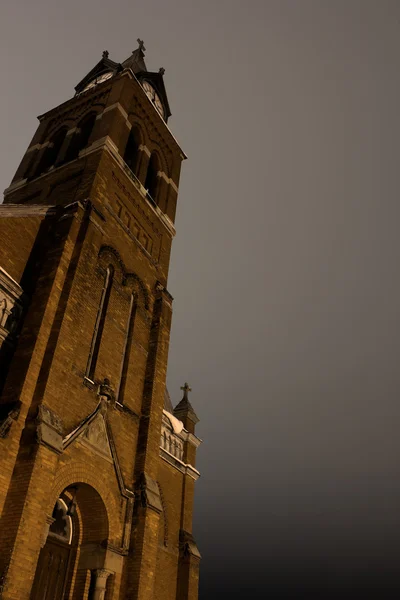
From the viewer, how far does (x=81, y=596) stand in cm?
1064

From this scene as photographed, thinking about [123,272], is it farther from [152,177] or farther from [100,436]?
[152,177]

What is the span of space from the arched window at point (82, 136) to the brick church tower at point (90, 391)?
0.09 meters

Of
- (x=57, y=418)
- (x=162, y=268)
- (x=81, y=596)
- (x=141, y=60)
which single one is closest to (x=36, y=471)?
(x=57, y=418)

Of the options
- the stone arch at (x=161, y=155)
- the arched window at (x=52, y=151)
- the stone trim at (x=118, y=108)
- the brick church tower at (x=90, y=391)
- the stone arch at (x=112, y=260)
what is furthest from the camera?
the stone arch at (x=161, y=155)

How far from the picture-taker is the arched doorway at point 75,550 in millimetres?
10461

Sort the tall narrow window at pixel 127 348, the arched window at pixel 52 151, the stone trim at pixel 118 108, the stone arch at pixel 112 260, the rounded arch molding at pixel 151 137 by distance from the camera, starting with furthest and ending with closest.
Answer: the rounded arch molding at pixel 151 137, the arched window at pixel 52 151, the stone trim at pixel 118 108, the stone arch at pixel 112 260, the tall narrow window at pixel 127 348

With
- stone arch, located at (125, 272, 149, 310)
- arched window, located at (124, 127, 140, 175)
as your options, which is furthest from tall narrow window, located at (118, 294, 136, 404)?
arched window, located at (124, 127, 140, 175)

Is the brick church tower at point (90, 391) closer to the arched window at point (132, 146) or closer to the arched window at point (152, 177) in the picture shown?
the arched window at point (132, 146)

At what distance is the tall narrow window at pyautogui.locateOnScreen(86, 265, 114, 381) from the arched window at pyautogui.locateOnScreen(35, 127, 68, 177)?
6526 millimetres

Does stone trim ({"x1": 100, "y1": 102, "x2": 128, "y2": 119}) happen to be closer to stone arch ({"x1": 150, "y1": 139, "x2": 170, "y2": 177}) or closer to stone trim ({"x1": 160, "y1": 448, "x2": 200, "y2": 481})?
stone arch ({"x1": 150, "y1": 139, "x2": 170, "y2": 177})

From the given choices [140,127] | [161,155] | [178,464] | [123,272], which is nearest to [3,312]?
[123,272]

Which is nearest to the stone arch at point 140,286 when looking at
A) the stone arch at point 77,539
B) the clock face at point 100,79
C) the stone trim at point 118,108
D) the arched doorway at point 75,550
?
the stone arch at point 77,539

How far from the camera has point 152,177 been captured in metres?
20.9

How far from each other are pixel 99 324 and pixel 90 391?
2.18 meters
